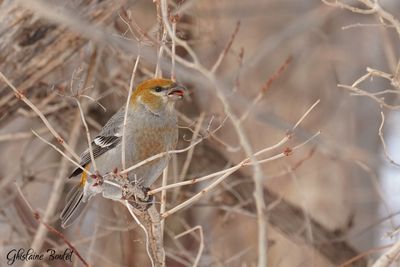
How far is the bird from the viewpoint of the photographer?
5094 millimetres

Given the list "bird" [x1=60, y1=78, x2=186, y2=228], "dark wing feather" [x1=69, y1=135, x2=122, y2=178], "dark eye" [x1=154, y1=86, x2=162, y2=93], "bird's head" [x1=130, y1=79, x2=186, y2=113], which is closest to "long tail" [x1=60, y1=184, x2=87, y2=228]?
"bird" [x1=60, y1=78, x2=186, y2=228]

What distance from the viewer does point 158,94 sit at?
5219 mm

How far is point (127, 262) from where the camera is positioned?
679cm

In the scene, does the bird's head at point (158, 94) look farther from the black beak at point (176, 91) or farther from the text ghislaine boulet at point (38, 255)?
the text ghislaine boulet at point (38, 255)

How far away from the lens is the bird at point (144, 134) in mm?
5094

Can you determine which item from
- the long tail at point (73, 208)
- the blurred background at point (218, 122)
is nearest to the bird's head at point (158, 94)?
the blurred background at point (218, 122)

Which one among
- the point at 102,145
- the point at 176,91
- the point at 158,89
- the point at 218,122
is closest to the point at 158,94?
the point at 158,89

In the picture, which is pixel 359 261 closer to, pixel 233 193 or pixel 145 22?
pixel 233 193

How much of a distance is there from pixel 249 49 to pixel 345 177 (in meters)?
2.13

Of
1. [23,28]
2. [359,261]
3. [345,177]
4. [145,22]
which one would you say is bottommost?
[345,177]

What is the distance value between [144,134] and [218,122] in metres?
2.13

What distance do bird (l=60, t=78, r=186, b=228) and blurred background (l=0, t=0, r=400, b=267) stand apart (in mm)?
248

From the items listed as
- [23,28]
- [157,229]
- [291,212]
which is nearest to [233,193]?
[291,212]

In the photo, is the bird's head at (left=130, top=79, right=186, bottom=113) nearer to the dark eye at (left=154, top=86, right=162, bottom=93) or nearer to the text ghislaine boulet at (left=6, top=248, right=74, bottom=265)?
the dark eye at (left=154, top=86, right=162, bottom=93)
